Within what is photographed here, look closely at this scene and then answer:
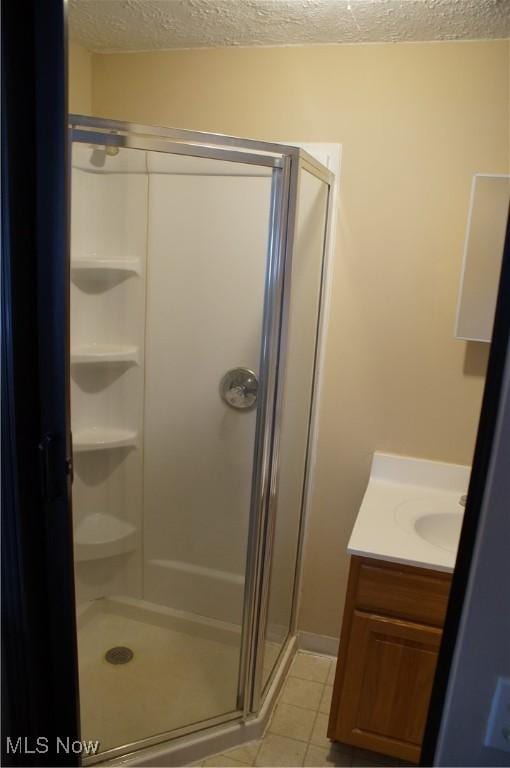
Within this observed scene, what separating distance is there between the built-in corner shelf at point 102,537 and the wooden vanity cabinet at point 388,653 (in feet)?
3.05

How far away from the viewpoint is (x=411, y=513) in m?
1.71

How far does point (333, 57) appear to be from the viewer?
5.67 ft

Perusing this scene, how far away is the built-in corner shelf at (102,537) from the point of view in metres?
1.92

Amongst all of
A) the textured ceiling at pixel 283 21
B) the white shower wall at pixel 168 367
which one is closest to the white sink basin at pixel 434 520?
the white shower wall at pixel 168 367

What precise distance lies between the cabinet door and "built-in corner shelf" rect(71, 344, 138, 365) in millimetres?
1143

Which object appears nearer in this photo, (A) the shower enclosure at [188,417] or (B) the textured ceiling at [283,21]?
(B) the textured ceiling at [283,21]

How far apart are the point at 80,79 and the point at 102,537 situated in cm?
171

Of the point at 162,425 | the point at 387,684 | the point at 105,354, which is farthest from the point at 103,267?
A: the point at 387,684

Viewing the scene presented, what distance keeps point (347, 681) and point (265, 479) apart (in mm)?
645

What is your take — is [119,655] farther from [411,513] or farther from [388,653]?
[411,513]

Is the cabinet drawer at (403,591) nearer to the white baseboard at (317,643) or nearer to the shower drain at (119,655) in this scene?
the white baseboard at (317,643)

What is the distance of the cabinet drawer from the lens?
145 cm
